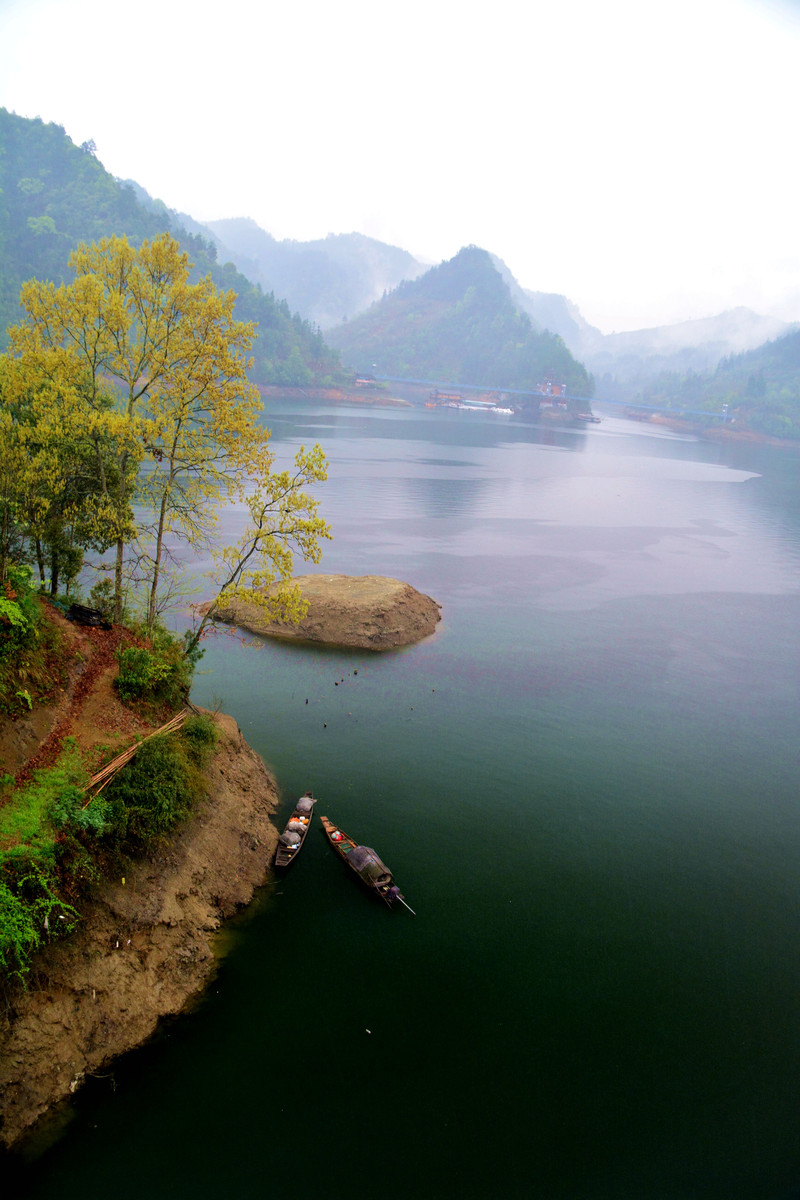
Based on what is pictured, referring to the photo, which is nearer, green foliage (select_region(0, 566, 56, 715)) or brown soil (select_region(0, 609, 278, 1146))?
brown soil (select_region(0, 609, 278, 1146))

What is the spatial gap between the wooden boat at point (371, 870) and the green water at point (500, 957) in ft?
1.86

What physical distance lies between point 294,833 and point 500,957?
343 inches

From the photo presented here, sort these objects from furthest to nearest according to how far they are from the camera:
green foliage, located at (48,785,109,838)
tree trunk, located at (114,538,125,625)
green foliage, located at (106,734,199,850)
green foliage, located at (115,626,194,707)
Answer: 1. tree trunk, located at (114,538,125,625)
2. green foliage, located at (115,626,194,707)
3. green foliage, located at (106,734,199,850)
4. green foliage, located at (48,785,109,838)

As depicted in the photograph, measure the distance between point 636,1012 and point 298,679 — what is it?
25.6 metres

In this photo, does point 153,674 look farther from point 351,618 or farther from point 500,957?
point 351,618

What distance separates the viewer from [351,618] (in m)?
48.8

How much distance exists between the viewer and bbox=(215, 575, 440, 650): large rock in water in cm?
4809

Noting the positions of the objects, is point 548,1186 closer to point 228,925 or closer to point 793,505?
point 228,925

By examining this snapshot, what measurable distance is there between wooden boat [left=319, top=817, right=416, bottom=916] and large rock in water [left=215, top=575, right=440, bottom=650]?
75.2 feet

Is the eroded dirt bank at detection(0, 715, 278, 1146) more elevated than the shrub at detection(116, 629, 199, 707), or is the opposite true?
the shrub at detection(116, 629, 199, 707)

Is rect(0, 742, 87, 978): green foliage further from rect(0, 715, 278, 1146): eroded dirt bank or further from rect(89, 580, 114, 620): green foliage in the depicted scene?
rect(89, 580, 114, 620): green foliage

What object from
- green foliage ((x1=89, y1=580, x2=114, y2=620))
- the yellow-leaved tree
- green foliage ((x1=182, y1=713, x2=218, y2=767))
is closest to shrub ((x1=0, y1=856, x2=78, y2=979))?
green foliage ((x1=182, y1=713, x2=218, y2=767))

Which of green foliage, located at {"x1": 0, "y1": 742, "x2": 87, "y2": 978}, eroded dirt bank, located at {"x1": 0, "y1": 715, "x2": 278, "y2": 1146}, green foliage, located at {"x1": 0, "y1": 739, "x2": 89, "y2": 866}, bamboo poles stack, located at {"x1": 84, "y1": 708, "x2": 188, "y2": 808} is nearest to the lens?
green foliage, located at {"x1": 0, "y1": 742, "x2": 87, "y2": 978}

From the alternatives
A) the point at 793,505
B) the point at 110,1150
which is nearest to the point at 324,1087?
the point at 110,1150
